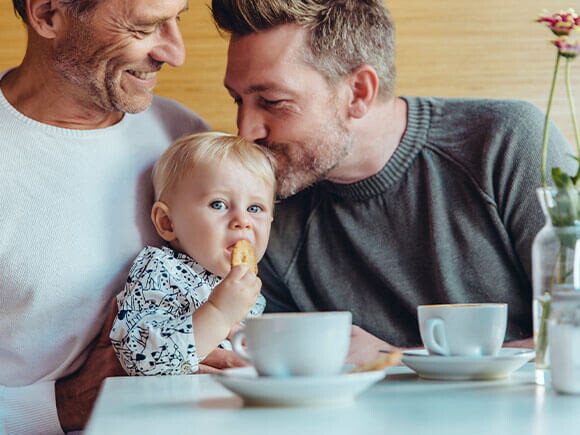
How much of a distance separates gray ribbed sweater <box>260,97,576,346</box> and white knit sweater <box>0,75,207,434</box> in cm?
46

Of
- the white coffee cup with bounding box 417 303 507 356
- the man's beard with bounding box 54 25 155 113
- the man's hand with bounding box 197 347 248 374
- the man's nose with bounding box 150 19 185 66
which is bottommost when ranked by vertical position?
the man's hand with bounding box 197 347 248 374

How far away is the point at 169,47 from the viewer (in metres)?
1.73

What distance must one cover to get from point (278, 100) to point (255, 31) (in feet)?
0.58

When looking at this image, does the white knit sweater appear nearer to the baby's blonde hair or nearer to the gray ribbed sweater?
the baby's blonde hair

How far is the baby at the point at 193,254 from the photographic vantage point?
1.37 meters

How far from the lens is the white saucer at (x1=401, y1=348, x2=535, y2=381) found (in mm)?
946

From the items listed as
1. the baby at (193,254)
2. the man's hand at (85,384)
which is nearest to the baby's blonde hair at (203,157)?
the baby at (193,254)

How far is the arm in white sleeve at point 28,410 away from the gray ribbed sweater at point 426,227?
64cm

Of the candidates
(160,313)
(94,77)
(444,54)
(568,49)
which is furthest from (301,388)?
(444,54)

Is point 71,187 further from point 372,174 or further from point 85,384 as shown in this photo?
point 372,174

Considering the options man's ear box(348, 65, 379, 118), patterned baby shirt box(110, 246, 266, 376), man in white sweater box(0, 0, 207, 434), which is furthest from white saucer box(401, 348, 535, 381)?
man's ear box(348, 65, 379, 118)

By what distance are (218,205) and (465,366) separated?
0.75 meters

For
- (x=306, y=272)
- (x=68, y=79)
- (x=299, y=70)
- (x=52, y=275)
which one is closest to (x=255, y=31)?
(x=299, y=70)

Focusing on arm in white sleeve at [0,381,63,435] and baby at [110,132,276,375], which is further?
arm in white sleeve at [0,381,63,435]
